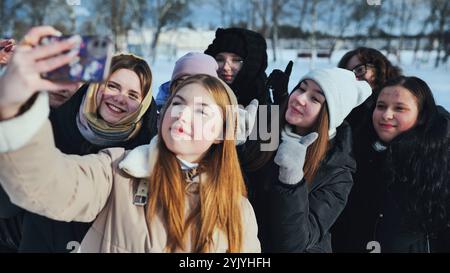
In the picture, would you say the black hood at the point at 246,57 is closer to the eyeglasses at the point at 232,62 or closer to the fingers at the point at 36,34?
the eyeglasses at the point at 232,62

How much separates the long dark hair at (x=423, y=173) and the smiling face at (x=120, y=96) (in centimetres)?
115

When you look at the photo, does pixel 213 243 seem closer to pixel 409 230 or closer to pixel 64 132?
pixel 64 132

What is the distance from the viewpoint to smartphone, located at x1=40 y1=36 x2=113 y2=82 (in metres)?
0.85

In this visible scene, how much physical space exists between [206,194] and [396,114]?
3.46ft

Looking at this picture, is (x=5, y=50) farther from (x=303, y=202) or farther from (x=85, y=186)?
(x=303, y=202)

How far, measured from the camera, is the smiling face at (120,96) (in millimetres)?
1595

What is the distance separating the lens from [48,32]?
0.89 meters

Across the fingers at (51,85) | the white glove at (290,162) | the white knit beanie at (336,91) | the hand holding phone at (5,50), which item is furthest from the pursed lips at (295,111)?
the hand holding phone at (5,50)

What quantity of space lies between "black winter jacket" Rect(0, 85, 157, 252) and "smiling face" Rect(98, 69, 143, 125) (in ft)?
0.26

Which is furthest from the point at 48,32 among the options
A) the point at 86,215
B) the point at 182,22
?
the point at 182,22

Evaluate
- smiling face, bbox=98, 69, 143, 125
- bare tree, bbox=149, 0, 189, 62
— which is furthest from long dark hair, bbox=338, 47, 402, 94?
bare tree, bbox=149, 0, 189, 62

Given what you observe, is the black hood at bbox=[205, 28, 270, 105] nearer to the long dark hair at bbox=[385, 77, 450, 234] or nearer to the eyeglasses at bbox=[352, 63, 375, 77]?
the eyeglasses at bbox=[352, 63, 375, 77]

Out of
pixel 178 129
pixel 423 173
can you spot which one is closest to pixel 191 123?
pixel 178 129

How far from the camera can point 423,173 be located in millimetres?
1732
